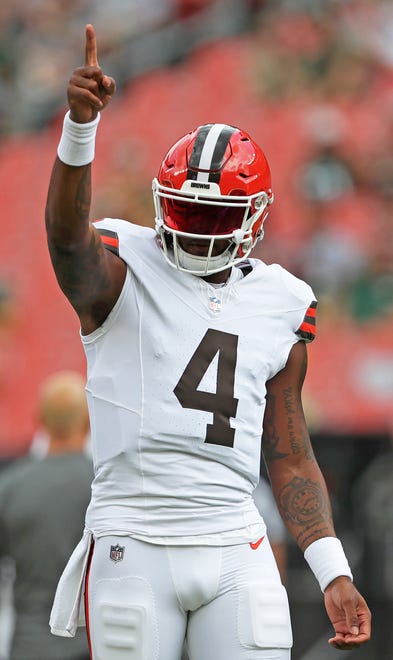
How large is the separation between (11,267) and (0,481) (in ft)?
22.2

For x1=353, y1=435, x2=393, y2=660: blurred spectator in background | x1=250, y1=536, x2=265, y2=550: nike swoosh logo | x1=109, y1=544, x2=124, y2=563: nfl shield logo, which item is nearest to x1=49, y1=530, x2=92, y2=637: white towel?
x1=109, y1=544, x2=124, y2=563: nfl shield logo

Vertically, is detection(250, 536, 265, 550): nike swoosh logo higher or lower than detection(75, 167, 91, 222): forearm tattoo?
lower

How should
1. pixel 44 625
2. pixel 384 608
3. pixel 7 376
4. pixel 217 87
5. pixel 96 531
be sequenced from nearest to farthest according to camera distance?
pixel 96 531, pixel 44 625, pixel 384 608, pixel 7 376, pixel 217 87

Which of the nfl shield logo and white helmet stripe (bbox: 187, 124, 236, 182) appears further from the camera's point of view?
white helmet stripe (bbox: 187, 124, 236, 182)

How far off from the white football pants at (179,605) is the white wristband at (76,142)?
839 millimetres

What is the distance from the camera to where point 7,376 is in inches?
425

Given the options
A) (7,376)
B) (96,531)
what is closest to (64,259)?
(96,531)

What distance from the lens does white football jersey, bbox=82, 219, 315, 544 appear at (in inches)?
104

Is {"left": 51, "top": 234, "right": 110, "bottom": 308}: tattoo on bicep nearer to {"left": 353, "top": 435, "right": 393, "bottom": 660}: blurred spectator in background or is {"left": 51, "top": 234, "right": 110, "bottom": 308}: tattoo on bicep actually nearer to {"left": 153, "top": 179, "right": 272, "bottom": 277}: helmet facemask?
{"left": 153, "top": 179, "right": 272, "bottom": 277}: helmet facemask

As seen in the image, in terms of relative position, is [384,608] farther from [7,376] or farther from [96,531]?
[7,376]

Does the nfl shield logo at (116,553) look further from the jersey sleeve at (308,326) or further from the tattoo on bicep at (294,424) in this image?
the jersey sleeve at (308,326)

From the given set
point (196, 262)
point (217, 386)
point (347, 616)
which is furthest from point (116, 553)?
point (196, 262)

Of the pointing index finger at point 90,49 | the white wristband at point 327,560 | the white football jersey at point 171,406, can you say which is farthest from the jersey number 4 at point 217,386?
the pointing index finger at point 90,49

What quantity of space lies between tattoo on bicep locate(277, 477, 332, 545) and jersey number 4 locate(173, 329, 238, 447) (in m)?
0.30
